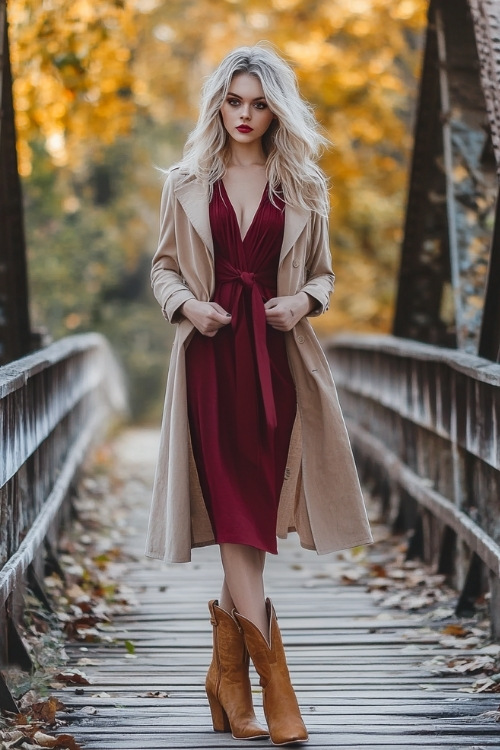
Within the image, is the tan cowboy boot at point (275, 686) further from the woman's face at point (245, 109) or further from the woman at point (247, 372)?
the woman's face at point (245, 109)

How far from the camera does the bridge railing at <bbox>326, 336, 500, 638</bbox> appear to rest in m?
5.02

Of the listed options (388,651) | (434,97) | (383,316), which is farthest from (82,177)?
(388,651)

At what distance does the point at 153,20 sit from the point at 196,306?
16942 mm

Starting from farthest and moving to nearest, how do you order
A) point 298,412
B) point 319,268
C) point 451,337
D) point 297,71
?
point 297,71 → point 451,337 → point 319,268 → point 298,412

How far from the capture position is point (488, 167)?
263 inches

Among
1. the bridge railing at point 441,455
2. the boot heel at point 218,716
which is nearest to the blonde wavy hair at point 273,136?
the bridge railing at point 441,455

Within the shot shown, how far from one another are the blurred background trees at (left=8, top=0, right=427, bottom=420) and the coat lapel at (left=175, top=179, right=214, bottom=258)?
516 centimetres

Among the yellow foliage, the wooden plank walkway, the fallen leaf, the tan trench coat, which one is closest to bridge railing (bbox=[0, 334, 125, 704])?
the fallen leaf

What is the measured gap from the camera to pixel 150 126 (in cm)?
2253

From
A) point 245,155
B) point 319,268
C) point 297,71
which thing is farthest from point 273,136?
point 297,71

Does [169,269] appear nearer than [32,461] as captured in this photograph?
Yes

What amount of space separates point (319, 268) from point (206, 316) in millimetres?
524

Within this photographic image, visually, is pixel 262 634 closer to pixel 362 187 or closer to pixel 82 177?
pixel 362 187

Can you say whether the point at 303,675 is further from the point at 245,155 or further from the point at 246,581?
the point at 245,155
